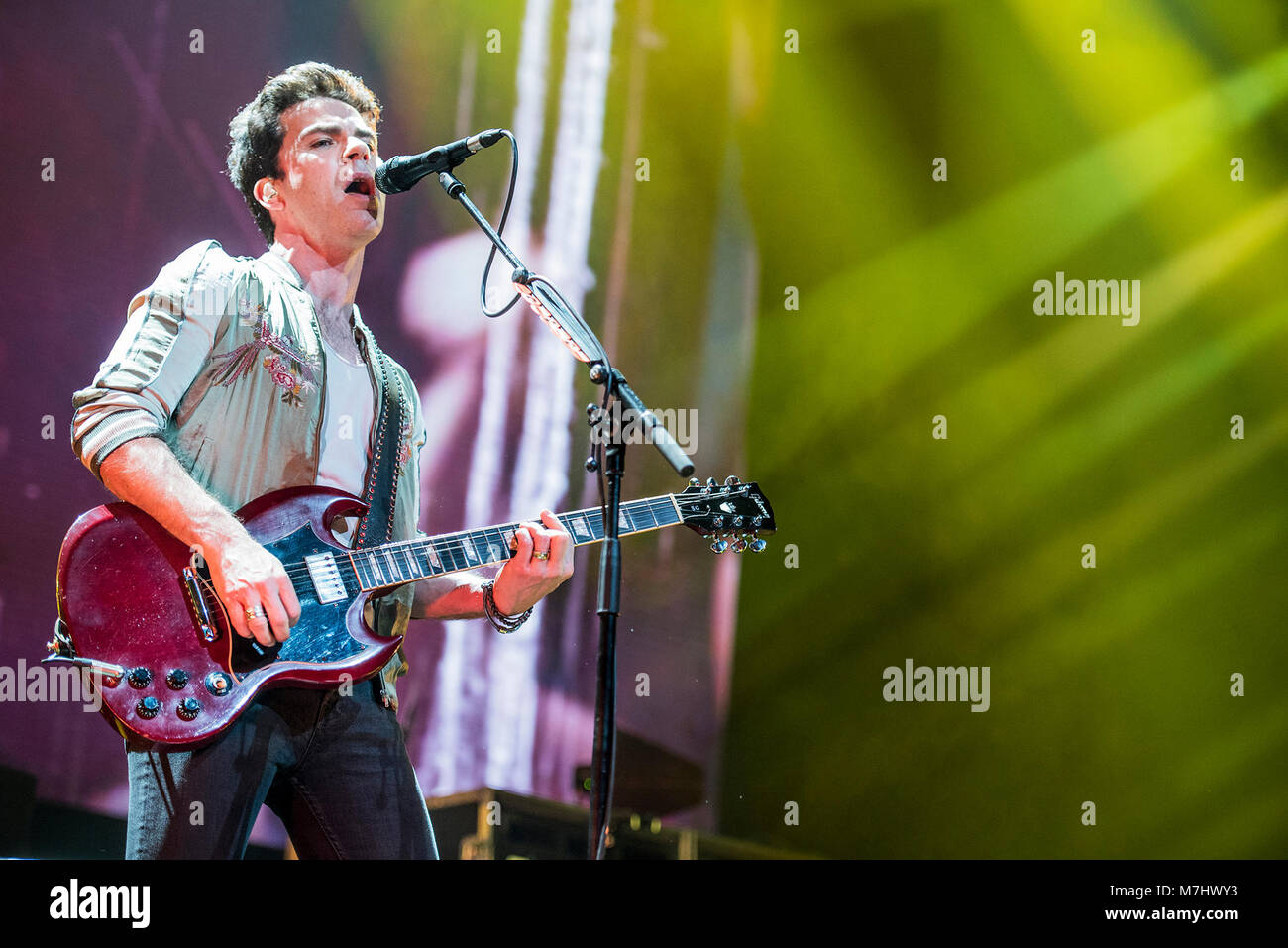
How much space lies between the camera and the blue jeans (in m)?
2.45

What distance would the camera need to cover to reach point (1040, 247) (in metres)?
4.69

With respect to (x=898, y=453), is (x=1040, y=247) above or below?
above

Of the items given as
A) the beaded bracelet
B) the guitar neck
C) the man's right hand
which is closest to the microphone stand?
the guitar neck

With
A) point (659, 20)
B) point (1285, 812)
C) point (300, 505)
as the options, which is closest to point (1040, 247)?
point (659, 20)

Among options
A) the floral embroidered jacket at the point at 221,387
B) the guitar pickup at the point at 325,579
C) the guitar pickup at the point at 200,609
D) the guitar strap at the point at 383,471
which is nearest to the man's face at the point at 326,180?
the floral embroidered jacket at the point at 221,387

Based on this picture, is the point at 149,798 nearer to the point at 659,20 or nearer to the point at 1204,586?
the point at 659,20

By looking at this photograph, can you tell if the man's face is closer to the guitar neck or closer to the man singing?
the man singing

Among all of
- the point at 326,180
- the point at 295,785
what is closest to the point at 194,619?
the point at 295,785

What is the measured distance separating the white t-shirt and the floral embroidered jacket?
0.11ft

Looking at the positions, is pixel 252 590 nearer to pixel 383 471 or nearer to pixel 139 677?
pixel 139 677

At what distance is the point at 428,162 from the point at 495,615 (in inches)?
43.1

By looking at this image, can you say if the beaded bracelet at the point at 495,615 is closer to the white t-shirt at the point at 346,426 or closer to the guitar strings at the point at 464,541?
the guitar strings at the point at 464,541

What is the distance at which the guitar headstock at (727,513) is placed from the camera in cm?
339

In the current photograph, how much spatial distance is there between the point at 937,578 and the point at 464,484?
178 cm
